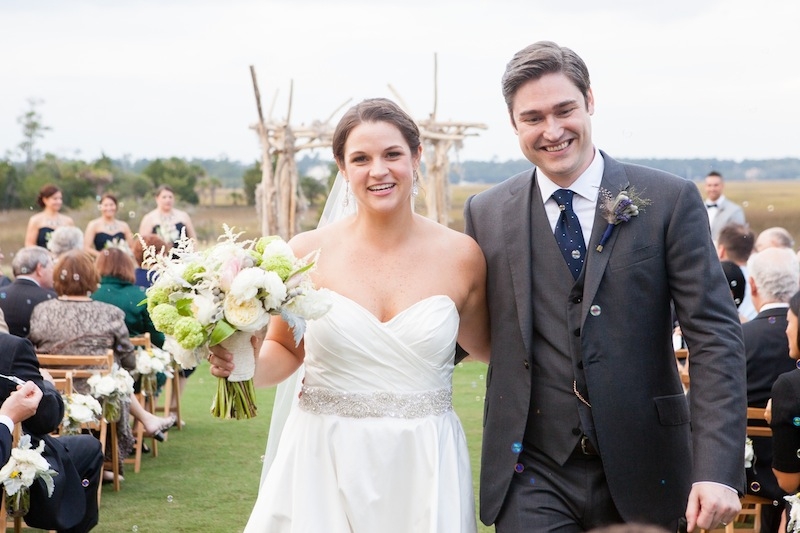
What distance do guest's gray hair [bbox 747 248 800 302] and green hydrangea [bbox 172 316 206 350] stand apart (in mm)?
4071

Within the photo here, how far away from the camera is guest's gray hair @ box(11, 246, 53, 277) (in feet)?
30.7

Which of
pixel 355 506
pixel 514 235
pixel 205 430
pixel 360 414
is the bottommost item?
pixel 205 430

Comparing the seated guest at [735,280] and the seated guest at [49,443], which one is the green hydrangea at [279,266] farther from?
the seated guest at [735,280]

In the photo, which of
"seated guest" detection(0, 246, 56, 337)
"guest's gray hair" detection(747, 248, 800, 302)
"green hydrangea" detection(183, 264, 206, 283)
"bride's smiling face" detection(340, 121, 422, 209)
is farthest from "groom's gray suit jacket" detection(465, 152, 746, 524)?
"seated guest" detection(0, 246, 56, 337)

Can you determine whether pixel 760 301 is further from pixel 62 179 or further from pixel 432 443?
pixel 62 179

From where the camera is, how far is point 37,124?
2991 centimetres

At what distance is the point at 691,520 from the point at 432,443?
3.32 feet

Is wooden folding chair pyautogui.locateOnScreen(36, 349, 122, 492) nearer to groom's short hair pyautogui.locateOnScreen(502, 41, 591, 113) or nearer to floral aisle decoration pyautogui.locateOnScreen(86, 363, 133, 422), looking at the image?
floral aisle decoration pyautogui.locateOnScreen(86, 363, 133, 422)

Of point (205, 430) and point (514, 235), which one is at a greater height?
point (514, 235)

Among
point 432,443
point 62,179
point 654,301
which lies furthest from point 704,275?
point 62,179

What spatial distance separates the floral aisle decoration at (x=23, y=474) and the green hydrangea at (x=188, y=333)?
251 cm

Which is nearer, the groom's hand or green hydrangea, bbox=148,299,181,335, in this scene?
the groom's hand

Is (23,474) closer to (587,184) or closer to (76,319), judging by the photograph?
(76,319)

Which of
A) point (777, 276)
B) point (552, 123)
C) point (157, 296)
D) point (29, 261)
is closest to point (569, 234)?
point (552, 123)
